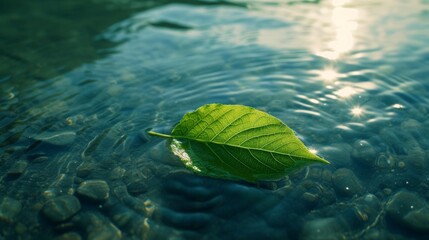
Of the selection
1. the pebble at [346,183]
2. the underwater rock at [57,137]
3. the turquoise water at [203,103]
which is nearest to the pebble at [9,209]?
the turquoise water at [203,103]

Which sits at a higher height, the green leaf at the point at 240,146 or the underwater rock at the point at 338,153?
the green leaf at the point at 240,146

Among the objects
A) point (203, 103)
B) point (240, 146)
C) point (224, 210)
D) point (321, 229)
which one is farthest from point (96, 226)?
point (203, 103)

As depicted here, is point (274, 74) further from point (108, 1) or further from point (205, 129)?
point (108, 1)

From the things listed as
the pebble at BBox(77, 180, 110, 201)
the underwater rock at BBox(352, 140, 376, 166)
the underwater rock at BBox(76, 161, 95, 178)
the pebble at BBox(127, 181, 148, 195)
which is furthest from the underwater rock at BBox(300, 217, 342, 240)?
the underwater rock at BBox(76, 161, 95, 178)

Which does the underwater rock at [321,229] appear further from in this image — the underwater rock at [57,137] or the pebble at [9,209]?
the underwater rock at [57,137]

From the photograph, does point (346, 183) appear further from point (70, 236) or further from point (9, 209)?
point (9, 209)

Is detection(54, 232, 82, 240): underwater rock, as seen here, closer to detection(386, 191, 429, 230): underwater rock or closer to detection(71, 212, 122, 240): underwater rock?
detection(71, 212, 122, 240): underwater rock

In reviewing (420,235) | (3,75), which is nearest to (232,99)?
(420,235)
